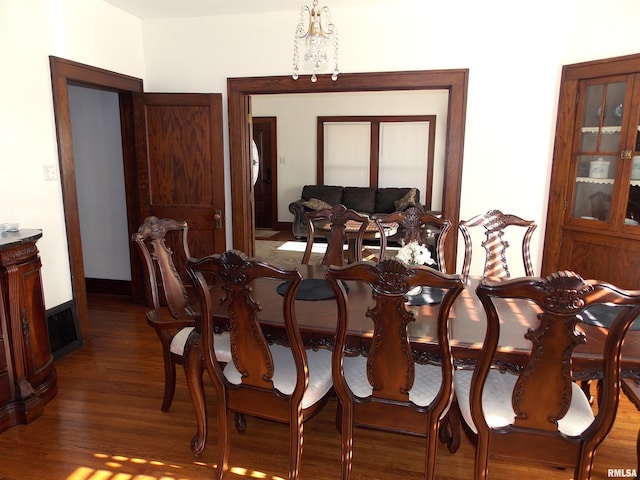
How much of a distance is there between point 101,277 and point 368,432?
3402mm

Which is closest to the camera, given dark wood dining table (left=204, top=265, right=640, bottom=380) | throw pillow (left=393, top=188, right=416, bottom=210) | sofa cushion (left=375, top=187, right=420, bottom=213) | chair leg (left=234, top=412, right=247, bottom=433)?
dark wood dining table (left=204, top=265, right=640, bottom=380)

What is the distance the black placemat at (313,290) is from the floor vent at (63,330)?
6.24 ft

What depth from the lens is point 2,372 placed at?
7.58 feet

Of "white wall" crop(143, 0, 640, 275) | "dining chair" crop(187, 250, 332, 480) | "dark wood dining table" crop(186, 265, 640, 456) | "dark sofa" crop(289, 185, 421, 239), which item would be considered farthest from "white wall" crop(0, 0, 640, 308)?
"dark sofa" crop(289, 185, 421, 239)

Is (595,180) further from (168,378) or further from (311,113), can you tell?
(311,113)

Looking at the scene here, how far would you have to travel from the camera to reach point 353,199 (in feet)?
24.7

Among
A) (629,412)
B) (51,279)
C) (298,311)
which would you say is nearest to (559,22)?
(629,412)

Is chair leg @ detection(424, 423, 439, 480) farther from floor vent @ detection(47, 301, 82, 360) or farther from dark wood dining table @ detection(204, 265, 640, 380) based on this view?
floor vent @ detection(47, 301, 82, 360)

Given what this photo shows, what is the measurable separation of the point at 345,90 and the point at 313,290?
2.11m

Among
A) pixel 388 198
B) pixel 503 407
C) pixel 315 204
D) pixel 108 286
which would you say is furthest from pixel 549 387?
pixel 388 198

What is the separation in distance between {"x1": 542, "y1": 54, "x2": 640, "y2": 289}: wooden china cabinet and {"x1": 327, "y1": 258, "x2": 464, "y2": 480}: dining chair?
2.10 m

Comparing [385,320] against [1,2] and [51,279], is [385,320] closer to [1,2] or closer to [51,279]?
[51,279]

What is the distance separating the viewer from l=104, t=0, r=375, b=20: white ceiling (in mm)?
3445

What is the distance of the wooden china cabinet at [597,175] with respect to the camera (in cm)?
309
